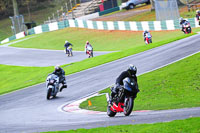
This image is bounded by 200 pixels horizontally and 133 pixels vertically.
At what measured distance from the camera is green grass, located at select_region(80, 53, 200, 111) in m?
15.0

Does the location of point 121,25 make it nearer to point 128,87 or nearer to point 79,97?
point 79,97

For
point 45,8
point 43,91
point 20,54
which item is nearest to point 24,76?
point 43,91

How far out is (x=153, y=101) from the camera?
1566cm

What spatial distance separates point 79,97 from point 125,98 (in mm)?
7419

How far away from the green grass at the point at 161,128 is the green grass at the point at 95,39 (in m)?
29.7

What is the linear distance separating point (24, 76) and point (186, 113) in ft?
77.8

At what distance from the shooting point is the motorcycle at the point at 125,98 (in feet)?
38.3

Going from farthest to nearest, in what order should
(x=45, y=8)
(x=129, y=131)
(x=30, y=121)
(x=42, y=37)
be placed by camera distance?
(x=45, y=8)
(x=42, y=37)
(x=30, y=121)
(x=129, y=131)

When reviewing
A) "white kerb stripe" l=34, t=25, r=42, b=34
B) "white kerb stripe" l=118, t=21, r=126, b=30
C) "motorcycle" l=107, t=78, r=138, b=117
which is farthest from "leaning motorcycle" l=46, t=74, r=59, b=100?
"white kerb stripe" l=34, t=25, r=42, b=34

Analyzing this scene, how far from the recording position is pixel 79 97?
1909cm

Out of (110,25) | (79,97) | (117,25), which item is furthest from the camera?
(110,25)

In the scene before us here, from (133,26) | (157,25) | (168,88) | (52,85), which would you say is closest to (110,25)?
(133,26)

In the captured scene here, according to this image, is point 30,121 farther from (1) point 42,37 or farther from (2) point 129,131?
(1) point 42,37

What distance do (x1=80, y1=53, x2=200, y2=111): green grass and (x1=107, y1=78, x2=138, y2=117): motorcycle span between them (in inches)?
64.0
